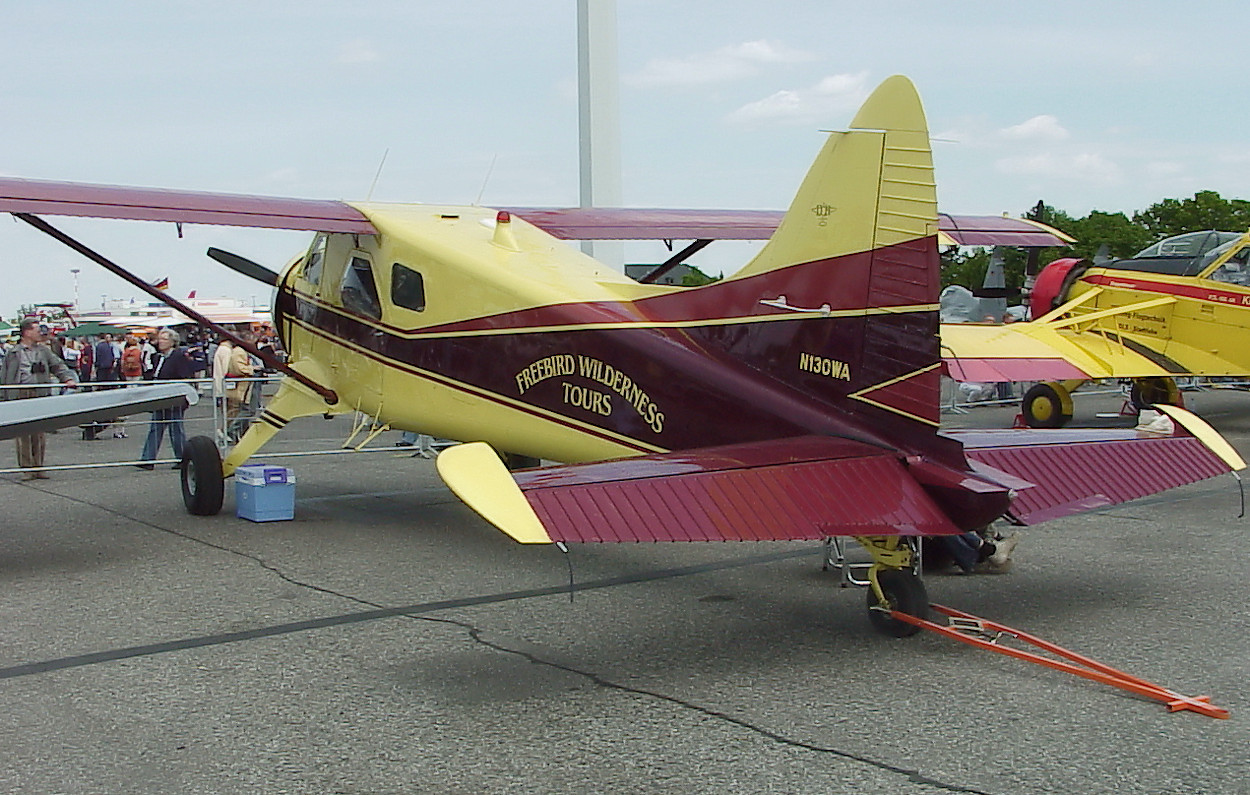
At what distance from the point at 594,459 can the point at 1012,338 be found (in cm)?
931

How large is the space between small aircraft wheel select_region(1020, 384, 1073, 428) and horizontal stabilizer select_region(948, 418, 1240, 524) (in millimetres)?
10496

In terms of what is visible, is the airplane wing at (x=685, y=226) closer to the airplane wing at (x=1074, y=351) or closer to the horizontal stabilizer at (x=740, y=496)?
the airplane wing at (x=1074, y=351)

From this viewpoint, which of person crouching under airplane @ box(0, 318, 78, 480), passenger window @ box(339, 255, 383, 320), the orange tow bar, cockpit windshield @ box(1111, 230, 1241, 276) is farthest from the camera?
cockpit windshield @ box(1111, 230, 1241, 276)

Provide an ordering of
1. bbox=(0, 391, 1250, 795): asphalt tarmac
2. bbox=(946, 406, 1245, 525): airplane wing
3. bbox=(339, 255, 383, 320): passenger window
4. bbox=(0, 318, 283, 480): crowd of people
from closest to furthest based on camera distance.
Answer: bbox=(0, 391, 1250, 795): asphalt tarmac → bbox=(946, 406, 1245, 525): airplane wing → bbox=(339, 255, 383, 320): passenger window → bbox=(0, 318, 283, 480): crowd of people

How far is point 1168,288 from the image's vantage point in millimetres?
16328

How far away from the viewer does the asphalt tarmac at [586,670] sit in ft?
14.5

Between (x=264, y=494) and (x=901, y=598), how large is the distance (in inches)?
239

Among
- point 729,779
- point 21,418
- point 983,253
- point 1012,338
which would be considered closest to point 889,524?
point 729,779

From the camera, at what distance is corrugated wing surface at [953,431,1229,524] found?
6.07 metres

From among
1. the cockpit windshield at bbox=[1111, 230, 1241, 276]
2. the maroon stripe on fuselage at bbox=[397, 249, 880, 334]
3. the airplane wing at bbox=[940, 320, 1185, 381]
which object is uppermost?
the cockpit windshield at bbox=[1111, 230, 1241, 276]

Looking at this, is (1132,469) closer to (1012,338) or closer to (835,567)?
(835,567)

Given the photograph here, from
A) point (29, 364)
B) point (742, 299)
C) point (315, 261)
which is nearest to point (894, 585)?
point (742, 299)

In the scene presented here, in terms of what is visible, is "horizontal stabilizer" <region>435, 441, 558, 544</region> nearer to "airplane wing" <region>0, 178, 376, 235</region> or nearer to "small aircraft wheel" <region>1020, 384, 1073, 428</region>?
"airplane wing" <region>0, 178, 376, 235</region>

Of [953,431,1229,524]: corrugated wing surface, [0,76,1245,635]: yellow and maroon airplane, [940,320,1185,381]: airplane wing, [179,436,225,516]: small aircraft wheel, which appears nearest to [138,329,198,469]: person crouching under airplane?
[179,436,225,516]: small aircraft wheel
